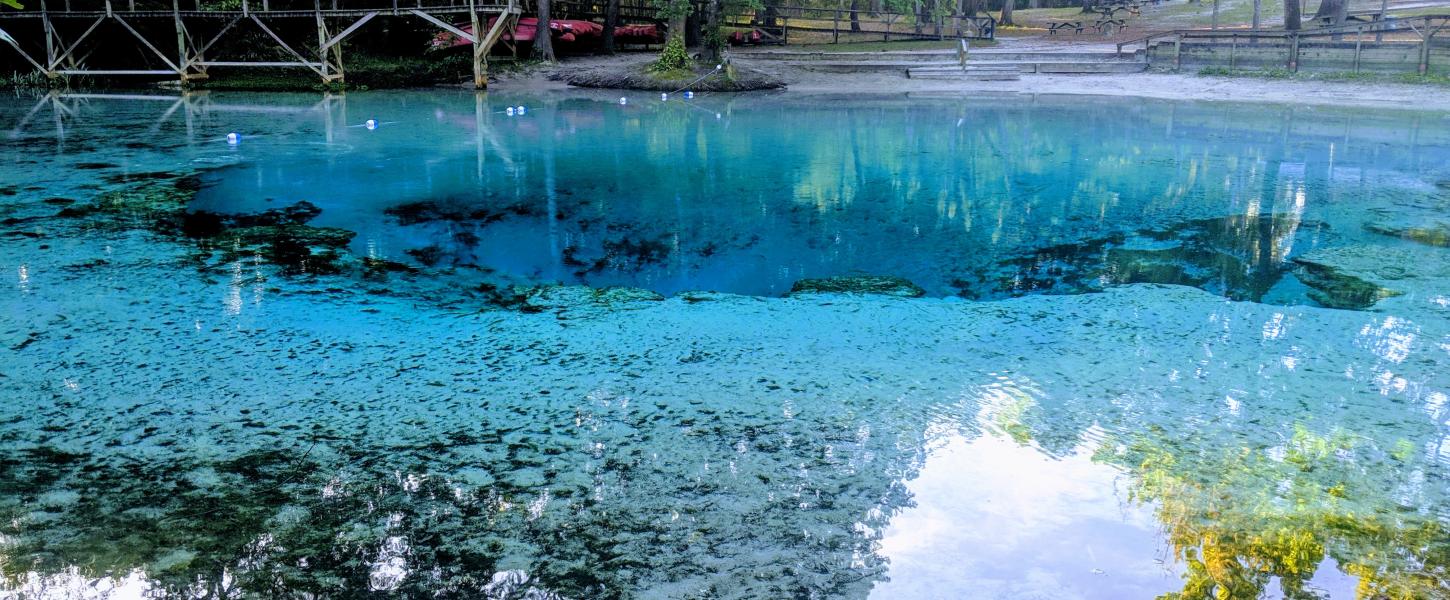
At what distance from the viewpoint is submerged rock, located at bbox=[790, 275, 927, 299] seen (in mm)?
5863

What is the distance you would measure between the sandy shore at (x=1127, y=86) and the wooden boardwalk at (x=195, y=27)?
228 centimetres

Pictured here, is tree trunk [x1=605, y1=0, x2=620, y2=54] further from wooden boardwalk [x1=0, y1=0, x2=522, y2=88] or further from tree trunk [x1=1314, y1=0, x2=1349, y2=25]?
tree trunk [x1=1314, y1=0, x2=1349, y2=25]

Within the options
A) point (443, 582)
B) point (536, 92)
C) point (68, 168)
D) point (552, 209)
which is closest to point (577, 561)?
point (443, 582)

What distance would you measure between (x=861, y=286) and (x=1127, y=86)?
1667 cm

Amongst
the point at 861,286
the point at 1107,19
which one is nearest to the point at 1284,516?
the point at 861,286

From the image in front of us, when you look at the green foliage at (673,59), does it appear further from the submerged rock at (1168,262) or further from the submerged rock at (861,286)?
the submerged rock at (861,286)

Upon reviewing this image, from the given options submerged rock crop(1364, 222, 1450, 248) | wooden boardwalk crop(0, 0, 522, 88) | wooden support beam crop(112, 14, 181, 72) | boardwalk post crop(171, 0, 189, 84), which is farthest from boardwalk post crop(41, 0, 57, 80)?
submerged rock crop(1364, 222, 1450, 248)

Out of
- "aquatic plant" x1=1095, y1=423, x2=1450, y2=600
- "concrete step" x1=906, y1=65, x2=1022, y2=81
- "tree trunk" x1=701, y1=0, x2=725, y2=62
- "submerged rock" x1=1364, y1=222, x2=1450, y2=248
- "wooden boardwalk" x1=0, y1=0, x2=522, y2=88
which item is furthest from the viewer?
"concrete step" x1=906, y1=65, x2=1022, y2=81

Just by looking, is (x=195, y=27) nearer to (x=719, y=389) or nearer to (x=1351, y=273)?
(x=719, y=389)

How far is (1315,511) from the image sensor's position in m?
3.18

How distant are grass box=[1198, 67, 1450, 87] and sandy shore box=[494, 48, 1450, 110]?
196 mm

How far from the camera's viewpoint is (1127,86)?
66.6 ft

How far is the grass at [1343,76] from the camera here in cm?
1830

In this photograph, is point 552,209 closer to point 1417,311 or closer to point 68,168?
point 68,168
